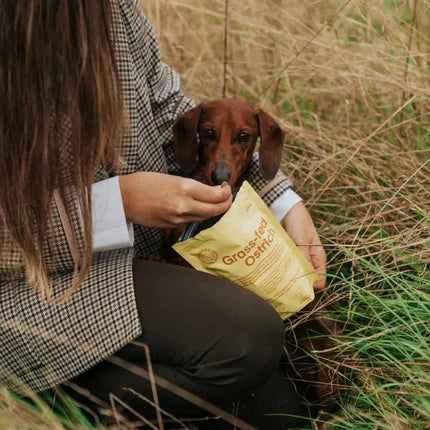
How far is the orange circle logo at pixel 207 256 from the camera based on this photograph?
4.58 ft

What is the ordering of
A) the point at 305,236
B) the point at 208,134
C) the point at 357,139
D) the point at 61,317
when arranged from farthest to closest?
the point at 357,139, the point at 208,134, the point at 305,236, the point at 61,317

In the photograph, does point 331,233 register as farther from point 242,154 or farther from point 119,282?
point 119,282

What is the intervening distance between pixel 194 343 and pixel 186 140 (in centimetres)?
62

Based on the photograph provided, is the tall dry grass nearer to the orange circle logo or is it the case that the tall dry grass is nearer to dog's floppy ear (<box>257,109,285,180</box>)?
dog's floppy ear (<box>257,109,285,180</box>)

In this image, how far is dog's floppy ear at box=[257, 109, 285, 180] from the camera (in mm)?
1819

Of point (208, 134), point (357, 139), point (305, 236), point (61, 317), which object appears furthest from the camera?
point (357, 139)

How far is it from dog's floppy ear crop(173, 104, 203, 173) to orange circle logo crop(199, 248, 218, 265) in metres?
0.46

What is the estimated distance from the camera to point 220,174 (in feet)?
5.78

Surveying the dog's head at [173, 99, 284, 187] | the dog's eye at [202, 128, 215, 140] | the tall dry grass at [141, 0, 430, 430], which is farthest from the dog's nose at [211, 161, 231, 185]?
the tall dry grass at [141, 0, 430, 430]

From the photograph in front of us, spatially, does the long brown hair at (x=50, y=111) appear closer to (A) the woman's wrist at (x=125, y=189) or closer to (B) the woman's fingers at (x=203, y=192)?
(A) the woman's wrist at (x=125, y=189)

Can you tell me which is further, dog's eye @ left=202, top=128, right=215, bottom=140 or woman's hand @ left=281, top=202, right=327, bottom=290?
dog's eye @ left=202, top=128, right=215, bottom=140

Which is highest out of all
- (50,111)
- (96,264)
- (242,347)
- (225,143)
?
(50,111)

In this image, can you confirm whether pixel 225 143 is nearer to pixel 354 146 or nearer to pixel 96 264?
pixel 354 146

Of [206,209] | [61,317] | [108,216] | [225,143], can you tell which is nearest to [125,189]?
[108,216]
